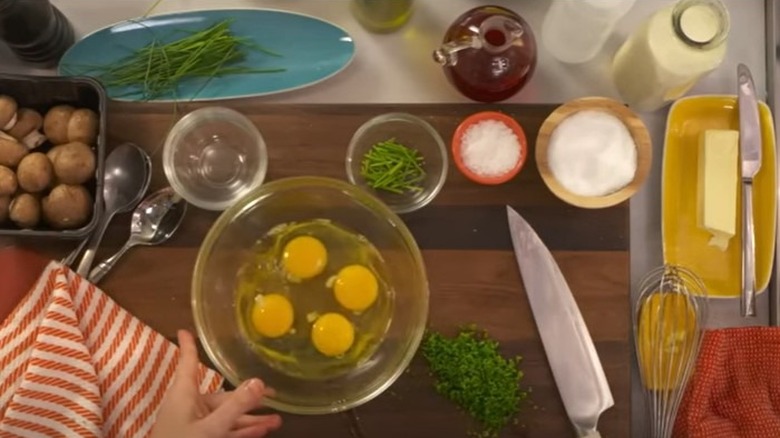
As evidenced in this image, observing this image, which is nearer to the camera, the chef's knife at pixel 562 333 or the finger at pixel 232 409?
the finger at pixel 232 409

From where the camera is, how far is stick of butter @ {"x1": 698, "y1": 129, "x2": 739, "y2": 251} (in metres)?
0.96

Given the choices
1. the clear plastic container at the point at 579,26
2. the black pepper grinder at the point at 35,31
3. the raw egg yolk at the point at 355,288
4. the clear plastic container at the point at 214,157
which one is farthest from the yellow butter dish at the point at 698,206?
the black pepper grinder at the point at 35,31

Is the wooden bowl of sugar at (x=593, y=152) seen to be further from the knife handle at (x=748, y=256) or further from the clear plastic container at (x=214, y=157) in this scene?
the clear plastic container at (x=214, y=157)

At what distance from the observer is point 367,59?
39.8 inches

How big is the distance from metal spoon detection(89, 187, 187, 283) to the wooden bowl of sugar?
418 millimetres

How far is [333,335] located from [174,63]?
37cm

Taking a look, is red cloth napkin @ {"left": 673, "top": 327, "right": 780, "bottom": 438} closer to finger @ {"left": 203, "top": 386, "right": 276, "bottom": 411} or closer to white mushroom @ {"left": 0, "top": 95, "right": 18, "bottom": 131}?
finger @ {"left": 203, "top": 386, "right": 276, "bottom": 411}

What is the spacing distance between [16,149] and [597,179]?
644mm

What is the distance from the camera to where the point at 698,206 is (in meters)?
0.98

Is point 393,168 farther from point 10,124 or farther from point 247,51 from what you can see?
point 10,124

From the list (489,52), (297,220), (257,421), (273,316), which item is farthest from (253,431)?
(489,52)

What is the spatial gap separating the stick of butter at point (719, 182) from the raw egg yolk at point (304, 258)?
447mm

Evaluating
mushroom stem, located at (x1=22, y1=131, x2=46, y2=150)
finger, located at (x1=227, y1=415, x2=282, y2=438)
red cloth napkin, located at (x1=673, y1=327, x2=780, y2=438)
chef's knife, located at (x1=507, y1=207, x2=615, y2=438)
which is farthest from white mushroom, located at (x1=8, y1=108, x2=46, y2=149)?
red cloth napkin, located at (x1=673, y1=327, x2=780, y2=438)

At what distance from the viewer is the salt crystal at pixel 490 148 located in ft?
3.04
